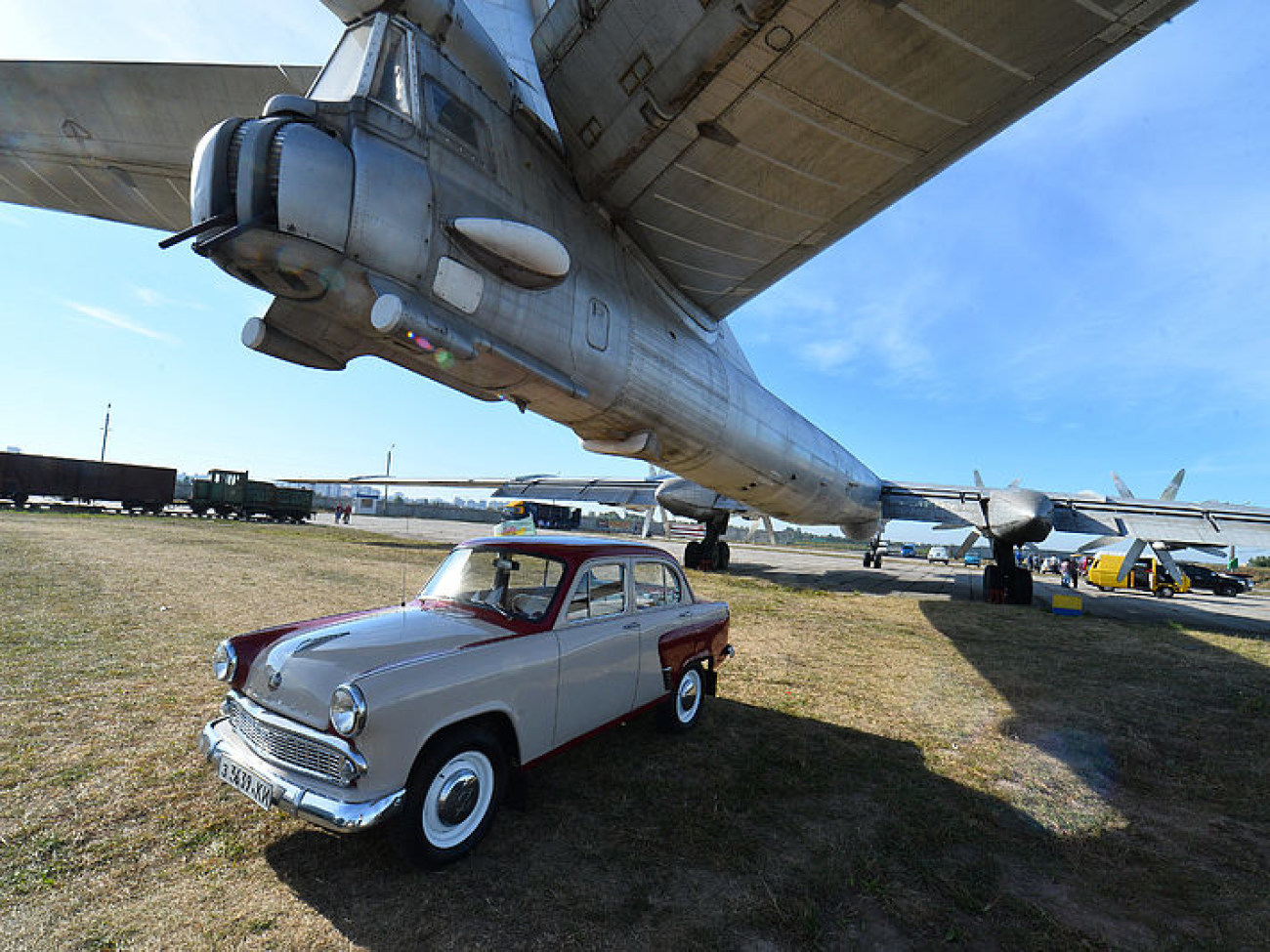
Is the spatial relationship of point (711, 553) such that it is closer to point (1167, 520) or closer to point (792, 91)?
point (1167, 520)

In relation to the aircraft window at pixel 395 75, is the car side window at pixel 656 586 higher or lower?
lower

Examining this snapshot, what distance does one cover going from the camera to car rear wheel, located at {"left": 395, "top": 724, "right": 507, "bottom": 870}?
2.73 metres

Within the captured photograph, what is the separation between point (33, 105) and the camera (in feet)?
Answer: 17.8

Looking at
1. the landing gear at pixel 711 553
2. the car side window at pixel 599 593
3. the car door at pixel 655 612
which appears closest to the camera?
the car side window at pixel 599 593

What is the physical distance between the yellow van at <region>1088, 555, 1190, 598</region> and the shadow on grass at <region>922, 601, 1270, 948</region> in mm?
20849

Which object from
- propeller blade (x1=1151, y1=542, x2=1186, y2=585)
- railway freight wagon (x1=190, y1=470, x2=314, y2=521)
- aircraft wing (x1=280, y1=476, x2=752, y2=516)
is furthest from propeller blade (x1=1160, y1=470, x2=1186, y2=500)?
Answer: railway freight wagon (x1=190, y1=470, x2=314, y2=521)

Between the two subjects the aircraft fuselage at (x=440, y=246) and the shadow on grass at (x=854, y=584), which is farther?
the shadow on grass at (x=854, y=584)

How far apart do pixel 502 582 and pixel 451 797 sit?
1.44m

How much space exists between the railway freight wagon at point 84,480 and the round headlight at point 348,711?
4043 cm

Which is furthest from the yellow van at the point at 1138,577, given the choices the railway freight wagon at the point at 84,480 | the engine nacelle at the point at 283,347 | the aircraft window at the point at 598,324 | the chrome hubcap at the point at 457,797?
the railway freight wagon at the point at 84,480

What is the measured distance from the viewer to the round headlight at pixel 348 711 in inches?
99.4

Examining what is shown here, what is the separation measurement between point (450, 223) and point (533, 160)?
175 cm

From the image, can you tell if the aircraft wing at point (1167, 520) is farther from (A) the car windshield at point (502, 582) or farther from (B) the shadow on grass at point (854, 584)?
(A) the car windshield at point (502, 582)

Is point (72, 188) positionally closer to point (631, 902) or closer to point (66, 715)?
point (66, 715)
